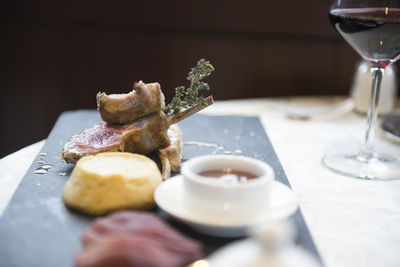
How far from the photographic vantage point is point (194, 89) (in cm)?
147

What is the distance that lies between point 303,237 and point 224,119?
3.62 feet

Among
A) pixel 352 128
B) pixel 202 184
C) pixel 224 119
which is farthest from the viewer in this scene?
pixel 352 128

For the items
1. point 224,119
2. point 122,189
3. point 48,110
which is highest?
point 122,189

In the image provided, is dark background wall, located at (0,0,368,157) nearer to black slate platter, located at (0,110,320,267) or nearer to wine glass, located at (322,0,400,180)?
black slate platter, located at (0,110,320,267)

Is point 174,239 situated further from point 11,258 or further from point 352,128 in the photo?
point 352,128

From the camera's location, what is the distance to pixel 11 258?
0.88 m

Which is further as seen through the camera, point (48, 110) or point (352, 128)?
point (48, 110)

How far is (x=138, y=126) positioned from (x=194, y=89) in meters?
0.21

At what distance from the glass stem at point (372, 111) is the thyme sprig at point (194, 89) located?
601mm

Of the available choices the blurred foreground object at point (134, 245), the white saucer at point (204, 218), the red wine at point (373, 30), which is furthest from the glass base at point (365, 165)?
the blurred foreground object at point (134, 245)

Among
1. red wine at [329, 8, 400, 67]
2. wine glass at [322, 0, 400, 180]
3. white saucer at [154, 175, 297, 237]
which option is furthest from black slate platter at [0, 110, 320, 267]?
red wine at [329, 8, 400, 67]

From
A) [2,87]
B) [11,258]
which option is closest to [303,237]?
[11,258]

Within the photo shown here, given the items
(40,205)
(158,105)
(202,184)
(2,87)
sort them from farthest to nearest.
Result: (2,87) < (158,105) < (40,205) < (202,184)

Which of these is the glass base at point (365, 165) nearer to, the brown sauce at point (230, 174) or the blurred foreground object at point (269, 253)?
the brown sauce at point (230, 174)
